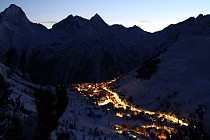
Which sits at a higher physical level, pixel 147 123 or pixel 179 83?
pixel 179 83

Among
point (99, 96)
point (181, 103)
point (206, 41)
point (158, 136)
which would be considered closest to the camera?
point (158, 136)

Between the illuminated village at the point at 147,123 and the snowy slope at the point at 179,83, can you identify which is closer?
the illuminated village at the point at 147,123

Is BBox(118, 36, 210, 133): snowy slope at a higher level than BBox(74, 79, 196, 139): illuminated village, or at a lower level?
higher

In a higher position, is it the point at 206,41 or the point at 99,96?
the point at 206,41

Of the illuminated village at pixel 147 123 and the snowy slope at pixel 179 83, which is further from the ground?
the snowy slope at pixel 179 83

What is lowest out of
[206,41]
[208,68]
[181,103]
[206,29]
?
[181,103]

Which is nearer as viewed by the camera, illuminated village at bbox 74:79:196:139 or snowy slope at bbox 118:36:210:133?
illuminated village at bbox 74:79:196:139

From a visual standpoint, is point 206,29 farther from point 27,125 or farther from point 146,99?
point 27,125

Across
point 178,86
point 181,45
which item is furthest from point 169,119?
point 181,45
